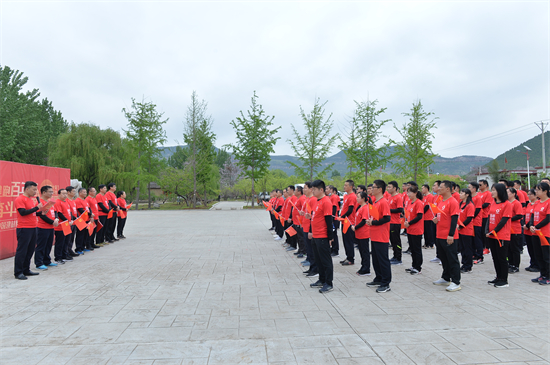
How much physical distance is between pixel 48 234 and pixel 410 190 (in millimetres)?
8130

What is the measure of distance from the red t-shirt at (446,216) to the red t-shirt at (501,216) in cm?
89

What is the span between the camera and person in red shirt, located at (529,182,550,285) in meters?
6.05

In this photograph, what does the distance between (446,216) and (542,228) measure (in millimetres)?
2074

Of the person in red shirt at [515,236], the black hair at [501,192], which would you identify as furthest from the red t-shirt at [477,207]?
the black hair at [501,192]

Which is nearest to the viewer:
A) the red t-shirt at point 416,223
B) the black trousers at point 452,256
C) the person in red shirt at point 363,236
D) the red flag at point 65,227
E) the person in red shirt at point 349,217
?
the black trousers at point 452,256

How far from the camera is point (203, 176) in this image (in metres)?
30.7

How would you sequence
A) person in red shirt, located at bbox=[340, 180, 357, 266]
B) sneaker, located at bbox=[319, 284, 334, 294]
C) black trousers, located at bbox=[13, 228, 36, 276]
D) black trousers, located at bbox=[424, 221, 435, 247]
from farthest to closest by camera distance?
black trousers, located at bbox=[424, 221, 435, 247], person in red shirt, located at bbox=[340, 180, 357, 266], black trousers, located at bbox=[13, 228, 36, 276], sneaker, located at bbox=[319, 284, 334, 294]

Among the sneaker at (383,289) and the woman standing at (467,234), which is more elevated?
the woman standing at (467,234)

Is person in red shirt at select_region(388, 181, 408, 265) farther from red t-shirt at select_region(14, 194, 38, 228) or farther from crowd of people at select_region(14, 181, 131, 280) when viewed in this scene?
red t-shirt at select_region(14, 194, 38, 228)

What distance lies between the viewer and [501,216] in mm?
6160

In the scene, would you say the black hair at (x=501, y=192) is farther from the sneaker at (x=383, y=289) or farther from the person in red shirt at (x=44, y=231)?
the person in red shirt at (x=44, y=231)

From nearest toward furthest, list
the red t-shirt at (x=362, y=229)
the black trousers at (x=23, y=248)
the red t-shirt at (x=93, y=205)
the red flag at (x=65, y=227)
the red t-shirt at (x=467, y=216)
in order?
the black trousers at (x=23, y=248), the red t-shirt at (x=362, y=229), the red t-shirt at (x=467, y=216), the red flag at (x=65, y=227), the red t-shirt at (x=93, y=205)

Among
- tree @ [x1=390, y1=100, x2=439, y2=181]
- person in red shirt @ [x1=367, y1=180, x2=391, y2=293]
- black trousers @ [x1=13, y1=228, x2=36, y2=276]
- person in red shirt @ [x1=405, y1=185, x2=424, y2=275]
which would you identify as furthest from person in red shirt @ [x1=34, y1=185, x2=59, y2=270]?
tree @ [x1=390, y1=100, x2=439, y2=181]

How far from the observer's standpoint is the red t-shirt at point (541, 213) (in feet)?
20.0
